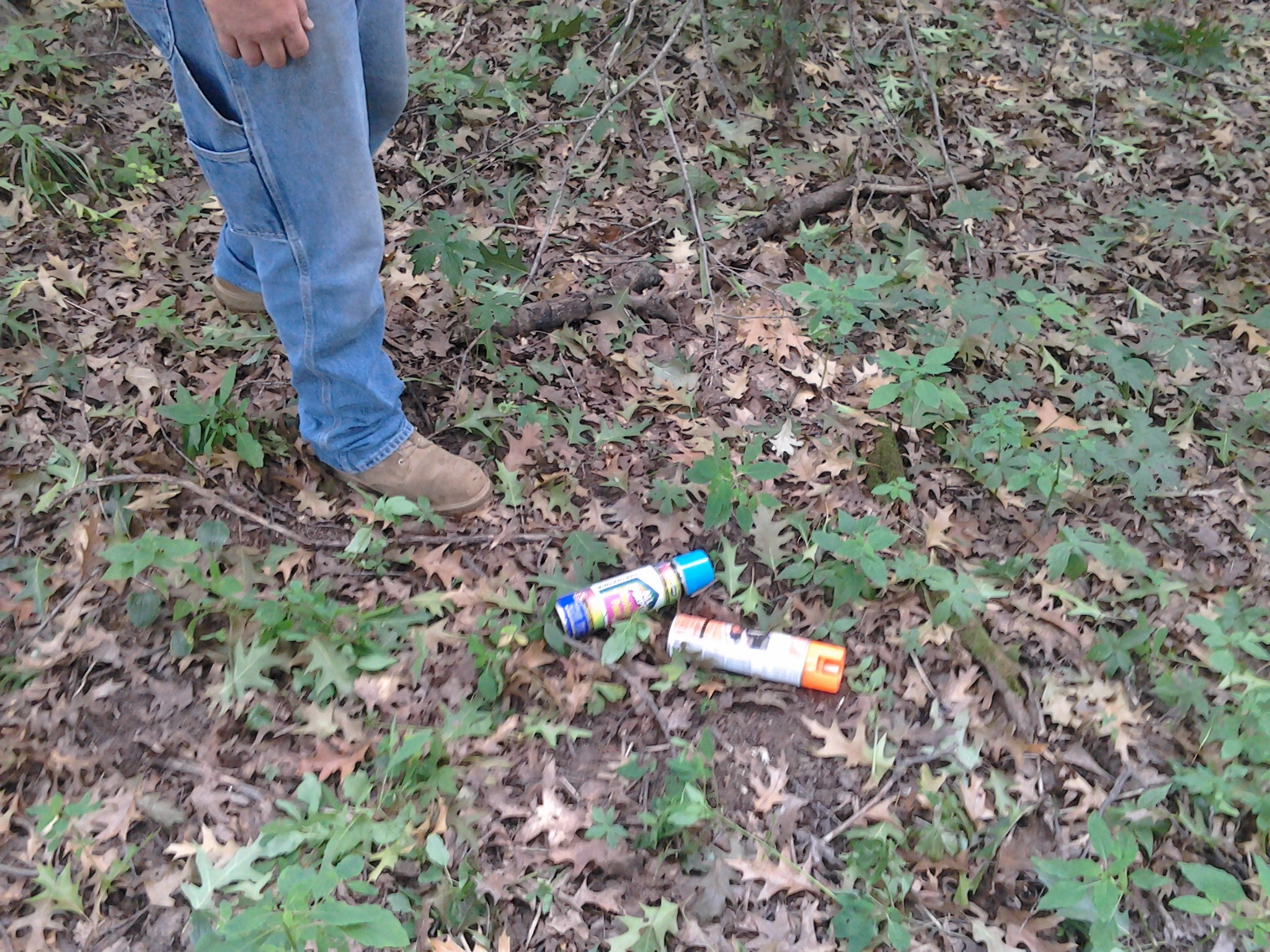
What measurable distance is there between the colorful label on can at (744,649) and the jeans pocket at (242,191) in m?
1.51

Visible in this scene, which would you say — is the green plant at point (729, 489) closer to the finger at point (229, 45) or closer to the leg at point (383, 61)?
the leg at point (383, 61)

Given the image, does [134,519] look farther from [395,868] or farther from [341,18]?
[341,18]

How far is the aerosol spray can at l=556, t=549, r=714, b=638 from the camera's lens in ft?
7.50

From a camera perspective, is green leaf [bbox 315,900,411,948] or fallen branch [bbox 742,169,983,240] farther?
fallen branch [bbox 742,169,983,240]

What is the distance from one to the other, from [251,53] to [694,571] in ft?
5.58

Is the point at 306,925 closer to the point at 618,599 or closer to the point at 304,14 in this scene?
the point at 618,599

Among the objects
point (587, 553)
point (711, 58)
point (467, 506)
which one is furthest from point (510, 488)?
point (711, 58)

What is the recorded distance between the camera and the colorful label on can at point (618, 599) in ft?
7.49

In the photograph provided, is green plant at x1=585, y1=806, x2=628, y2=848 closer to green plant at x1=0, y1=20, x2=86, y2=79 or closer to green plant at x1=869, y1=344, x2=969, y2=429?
green plant at x1=869, y1=344, x2=969, y2=429

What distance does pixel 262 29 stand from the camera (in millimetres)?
1574

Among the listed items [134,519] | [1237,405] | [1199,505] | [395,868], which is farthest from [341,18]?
[1237,405]

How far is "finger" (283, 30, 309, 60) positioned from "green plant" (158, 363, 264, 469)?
113cm

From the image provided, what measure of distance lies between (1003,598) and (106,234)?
12.0ft

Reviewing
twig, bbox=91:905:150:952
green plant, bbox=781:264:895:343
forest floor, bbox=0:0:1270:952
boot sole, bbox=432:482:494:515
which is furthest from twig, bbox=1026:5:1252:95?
twig, bbox=91:905:150:952
